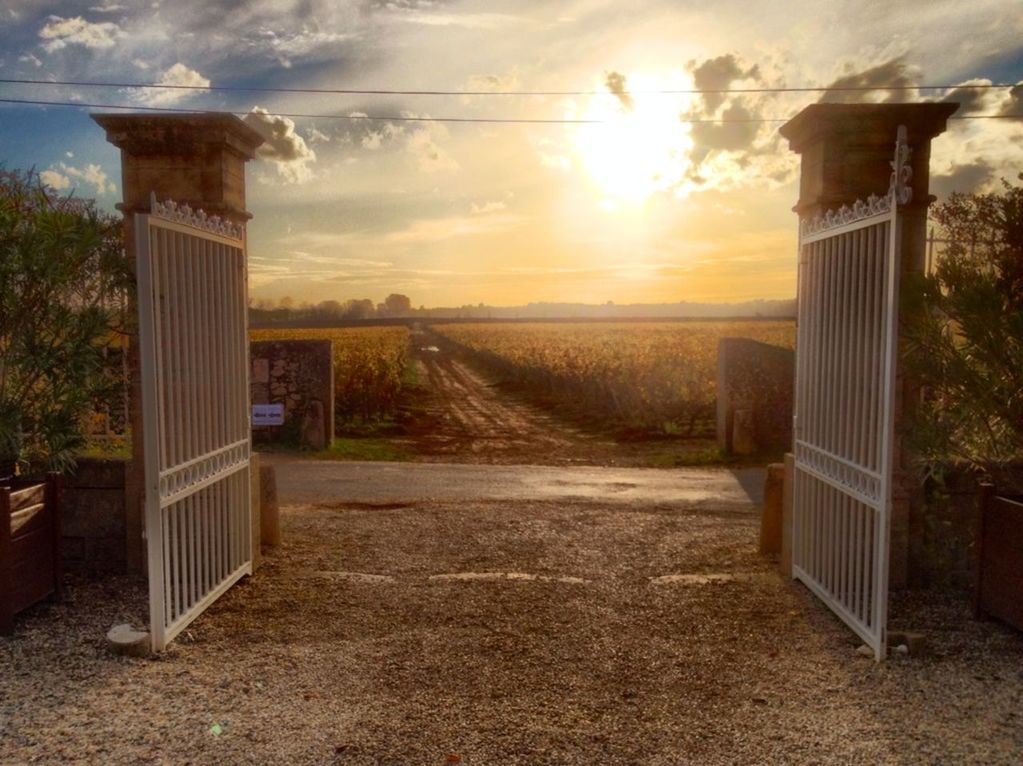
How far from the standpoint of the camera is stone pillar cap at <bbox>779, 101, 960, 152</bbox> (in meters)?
5.26

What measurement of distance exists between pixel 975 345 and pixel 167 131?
5055 millimetres

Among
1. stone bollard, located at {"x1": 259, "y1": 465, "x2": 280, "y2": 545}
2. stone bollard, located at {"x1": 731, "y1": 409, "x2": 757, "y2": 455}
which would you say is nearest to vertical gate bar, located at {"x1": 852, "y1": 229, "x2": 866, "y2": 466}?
stone bollard, located at {"x1": 259, "y1": 465, "x2": 280, "y2": 545}

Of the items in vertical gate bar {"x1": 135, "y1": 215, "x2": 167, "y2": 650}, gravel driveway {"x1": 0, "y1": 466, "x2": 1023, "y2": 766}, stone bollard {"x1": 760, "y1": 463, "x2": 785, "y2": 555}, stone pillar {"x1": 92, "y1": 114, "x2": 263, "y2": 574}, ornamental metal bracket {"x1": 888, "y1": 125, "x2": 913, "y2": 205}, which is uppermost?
stone pillar {"x1": 92, "y1": 114, "x2": 263, "y2": 574}

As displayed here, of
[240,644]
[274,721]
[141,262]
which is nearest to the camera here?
[274,721]

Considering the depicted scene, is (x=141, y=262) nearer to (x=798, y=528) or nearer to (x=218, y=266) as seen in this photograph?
(x=218, y=266)

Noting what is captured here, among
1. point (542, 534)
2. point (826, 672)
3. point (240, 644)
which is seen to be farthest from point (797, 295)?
point (240, 644)

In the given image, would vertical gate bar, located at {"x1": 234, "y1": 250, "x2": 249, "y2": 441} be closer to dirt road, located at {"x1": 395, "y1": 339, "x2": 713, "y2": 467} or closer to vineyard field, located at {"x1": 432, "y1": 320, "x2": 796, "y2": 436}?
dirt road, located at {"x1": 395, "y1": 339, "x2": 713, "y2": 467}

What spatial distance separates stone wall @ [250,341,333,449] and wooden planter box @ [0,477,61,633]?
8108mm

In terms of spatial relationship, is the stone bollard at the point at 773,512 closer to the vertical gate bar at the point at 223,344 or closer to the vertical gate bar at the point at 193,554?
the vertical gate bar at the point at 223,344

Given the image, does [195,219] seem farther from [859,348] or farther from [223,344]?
[859,348]

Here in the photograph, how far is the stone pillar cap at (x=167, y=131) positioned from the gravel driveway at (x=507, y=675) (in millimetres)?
2883

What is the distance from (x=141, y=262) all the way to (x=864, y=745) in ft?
13.0

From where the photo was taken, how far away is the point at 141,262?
421 centimetres

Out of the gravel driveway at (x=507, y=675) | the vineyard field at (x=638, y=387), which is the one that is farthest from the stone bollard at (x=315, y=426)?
the gravel driveway at (x=507, y=675)
